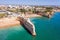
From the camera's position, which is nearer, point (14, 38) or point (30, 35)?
point (14, 38)

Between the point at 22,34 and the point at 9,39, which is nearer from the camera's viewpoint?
the point at 9,39

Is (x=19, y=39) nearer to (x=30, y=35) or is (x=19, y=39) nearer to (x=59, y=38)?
(x=30, y=35)

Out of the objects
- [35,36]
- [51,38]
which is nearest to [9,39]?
[35,36]

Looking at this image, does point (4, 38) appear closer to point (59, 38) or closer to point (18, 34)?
point (18, 34)

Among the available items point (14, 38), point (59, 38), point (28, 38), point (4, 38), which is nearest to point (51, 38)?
point (59, 38)

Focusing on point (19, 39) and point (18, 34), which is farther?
point (18, 34)

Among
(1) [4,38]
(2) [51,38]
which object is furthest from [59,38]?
(1) [4,38]

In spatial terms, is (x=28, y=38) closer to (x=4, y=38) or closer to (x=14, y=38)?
(x=14, y=38)
